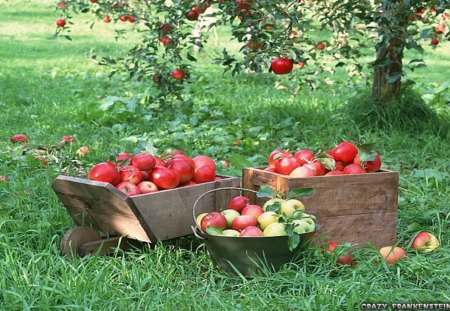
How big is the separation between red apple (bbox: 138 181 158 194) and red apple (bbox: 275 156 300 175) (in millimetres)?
592

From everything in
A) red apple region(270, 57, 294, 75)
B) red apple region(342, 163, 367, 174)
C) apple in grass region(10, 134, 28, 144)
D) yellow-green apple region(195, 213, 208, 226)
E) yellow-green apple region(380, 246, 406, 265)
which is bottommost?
apple in grass region(10, 134, 28, 144)

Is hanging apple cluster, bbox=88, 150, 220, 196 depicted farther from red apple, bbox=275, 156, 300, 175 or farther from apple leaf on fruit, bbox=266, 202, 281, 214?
apple leaf on fruit, bbox=266, 202, 281, 214

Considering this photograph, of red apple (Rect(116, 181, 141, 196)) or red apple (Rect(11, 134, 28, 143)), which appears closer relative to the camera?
red apple (Rect(116, 181, 141, 196))

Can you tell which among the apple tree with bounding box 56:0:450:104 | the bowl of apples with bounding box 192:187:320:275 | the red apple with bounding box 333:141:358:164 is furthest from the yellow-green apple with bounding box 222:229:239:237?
the apple tree with bounding box 56:0:450:104


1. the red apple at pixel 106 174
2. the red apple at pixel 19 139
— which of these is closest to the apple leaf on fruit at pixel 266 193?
the red apple at pixel 106 174

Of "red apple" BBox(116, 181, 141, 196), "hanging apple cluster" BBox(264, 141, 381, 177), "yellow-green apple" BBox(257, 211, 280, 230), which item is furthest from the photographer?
"hanging apple cluster" BBox(264, 141, 381, 177)

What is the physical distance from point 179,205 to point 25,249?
0.72 meters

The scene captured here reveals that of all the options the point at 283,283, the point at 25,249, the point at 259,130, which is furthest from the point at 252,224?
the point at 259,130

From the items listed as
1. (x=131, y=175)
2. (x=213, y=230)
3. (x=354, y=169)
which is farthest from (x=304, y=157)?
(x=131, y=175)

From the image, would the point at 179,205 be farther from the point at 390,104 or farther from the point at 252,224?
the point at 390,104

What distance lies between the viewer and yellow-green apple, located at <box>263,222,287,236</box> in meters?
3.15

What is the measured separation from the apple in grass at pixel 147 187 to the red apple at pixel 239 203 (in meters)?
0.36

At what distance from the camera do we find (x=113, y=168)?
140 inches

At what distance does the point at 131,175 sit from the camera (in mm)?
3543
